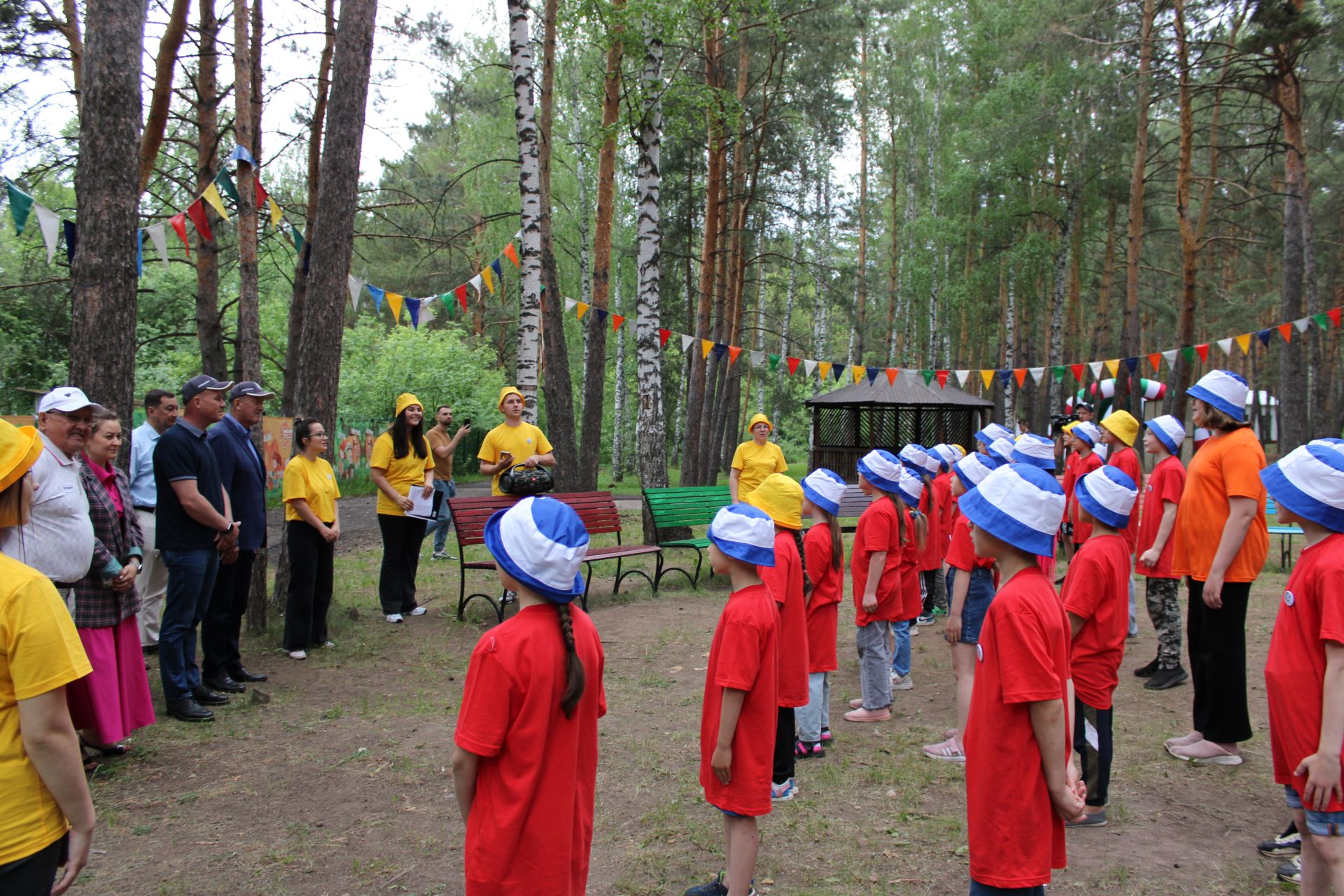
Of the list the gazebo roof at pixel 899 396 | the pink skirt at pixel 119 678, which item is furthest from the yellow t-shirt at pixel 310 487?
the gazebo roof at pixel 899 396

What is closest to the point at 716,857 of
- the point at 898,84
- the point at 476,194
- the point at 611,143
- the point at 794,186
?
the point at 611,143

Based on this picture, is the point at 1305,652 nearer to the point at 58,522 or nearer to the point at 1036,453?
the point at 1036,453

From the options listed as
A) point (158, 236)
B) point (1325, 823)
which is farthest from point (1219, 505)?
point (158, 236)

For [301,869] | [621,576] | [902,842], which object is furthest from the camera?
[621,576]

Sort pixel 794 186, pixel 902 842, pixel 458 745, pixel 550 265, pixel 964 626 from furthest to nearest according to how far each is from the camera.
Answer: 1. pixel 794 186
2. pixel 550 265
3. pixel 964 626
4. pixel 902 842
5. pixel 458 745

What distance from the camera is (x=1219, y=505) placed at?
15.1 feet

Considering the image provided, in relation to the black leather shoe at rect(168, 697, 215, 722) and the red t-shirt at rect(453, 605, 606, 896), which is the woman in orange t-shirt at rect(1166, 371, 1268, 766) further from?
the black leather shoe at rect(168, 697, 215, 722)

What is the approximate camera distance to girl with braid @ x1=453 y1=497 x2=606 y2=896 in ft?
7.21

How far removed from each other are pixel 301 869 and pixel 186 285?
859 inches

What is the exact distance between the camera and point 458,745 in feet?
7.28

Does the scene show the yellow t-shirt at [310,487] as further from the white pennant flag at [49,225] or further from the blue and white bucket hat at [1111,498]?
the blue and white bucket hat at [1111,498]

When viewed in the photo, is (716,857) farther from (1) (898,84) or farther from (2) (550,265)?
(1) (898,84)

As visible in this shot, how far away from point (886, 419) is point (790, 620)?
14.8 m

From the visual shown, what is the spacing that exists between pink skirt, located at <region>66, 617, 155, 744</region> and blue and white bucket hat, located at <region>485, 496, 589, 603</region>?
2.87 meters
